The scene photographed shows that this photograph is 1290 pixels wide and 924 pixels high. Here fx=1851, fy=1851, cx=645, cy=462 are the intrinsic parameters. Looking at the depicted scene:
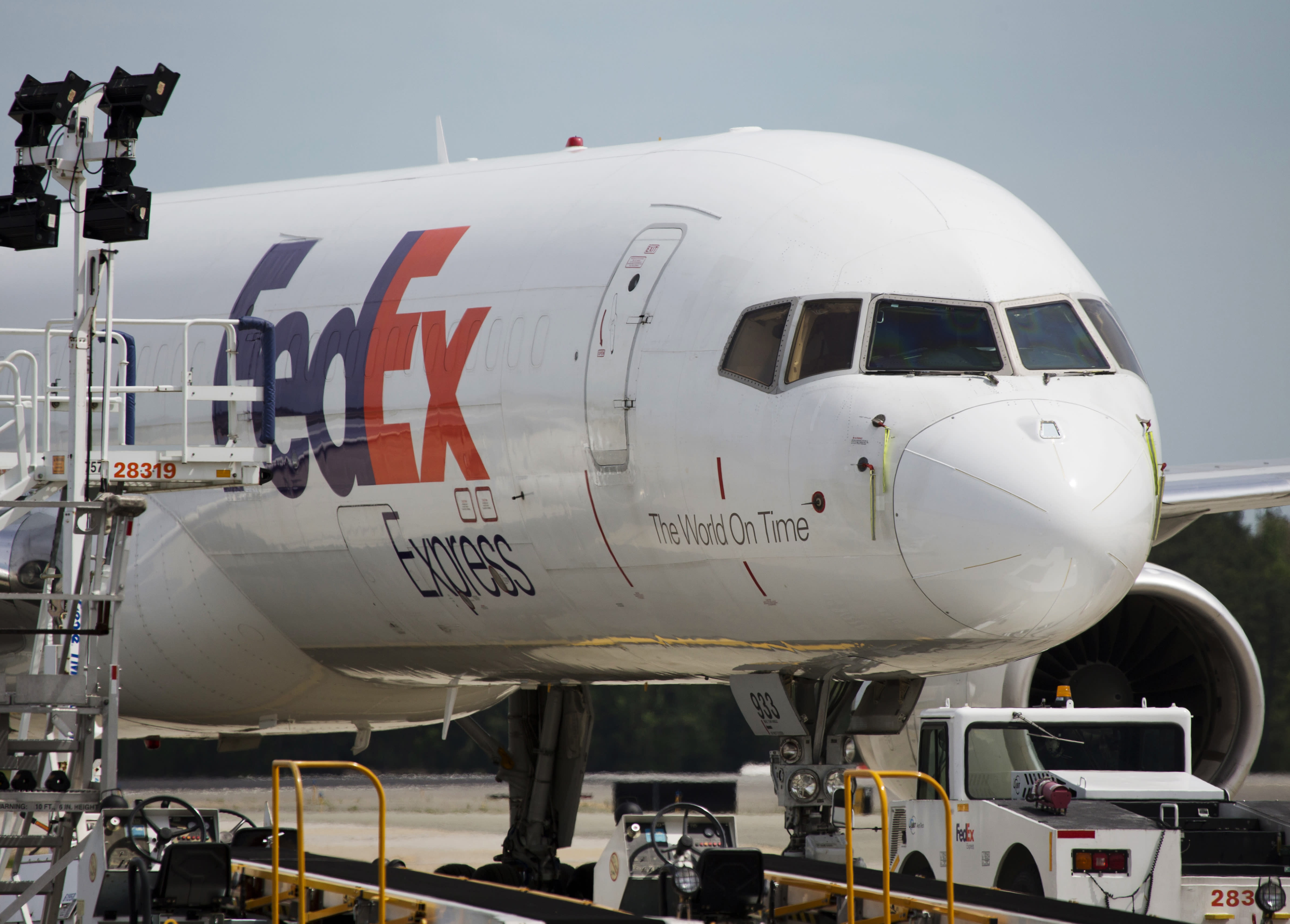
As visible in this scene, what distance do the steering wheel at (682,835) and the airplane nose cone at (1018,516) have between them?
1494mm

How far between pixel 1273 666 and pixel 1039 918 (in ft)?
90.0

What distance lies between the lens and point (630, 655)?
1089 centimetres

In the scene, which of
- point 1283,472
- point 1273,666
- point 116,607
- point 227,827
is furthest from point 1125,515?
point 1273,666

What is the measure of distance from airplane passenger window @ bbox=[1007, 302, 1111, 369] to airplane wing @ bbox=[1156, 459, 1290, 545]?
15.9ft

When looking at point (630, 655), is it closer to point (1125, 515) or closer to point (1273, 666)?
point (1125, 515)

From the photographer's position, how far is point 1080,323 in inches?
→ 385

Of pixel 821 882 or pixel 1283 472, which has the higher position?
pixel 1283 472

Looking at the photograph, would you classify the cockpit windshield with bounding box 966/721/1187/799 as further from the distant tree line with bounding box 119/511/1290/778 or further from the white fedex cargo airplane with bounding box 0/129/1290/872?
the distant tree line with bounding box 119/511/1290/778

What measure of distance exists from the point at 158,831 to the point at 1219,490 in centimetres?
945

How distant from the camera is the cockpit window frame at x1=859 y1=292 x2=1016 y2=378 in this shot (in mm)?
9172

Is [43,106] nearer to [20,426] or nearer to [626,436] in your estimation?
[20,426]

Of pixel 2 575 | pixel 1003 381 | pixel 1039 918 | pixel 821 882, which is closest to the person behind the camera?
pixel 1039 918

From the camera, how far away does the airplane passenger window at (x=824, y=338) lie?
30.6ft

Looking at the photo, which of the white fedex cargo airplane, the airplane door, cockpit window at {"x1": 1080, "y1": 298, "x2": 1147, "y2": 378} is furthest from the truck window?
the airplane door
